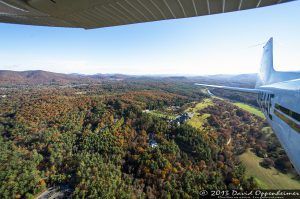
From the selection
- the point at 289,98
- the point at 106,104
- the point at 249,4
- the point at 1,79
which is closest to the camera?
the point at 249,4

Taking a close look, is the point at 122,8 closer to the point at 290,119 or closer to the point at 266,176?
the point at 290,119

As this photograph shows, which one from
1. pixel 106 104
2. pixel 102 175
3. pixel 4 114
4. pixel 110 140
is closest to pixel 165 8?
pixel 102 175

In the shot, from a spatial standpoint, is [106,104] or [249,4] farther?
[106,104]

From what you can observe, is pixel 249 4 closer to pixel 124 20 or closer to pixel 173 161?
pixel 124 20

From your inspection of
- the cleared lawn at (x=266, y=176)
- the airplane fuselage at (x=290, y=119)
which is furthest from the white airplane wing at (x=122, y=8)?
the cleared lawn at (x=266, y=176)

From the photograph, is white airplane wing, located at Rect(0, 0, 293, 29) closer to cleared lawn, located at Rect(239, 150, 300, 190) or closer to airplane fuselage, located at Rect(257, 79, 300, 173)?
airplane fuselage, located at Rect(257, 79, 300, 173)

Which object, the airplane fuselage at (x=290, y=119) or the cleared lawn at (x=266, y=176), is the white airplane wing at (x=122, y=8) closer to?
the airplane fuselage at (x=290, y=119)

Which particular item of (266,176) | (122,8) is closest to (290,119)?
(122,8)
